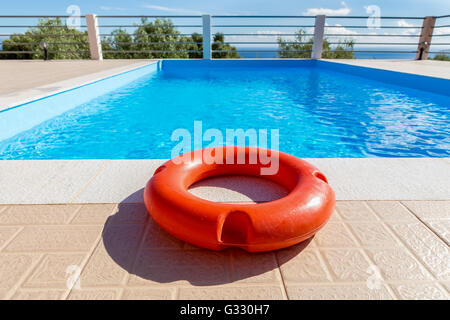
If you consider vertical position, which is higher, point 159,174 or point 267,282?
point 159,174

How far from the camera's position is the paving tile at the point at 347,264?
3.10 ft

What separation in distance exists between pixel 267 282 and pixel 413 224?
72cm

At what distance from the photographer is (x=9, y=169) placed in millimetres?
1703

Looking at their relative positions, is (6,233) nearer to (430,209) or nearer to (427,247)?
(427,247)

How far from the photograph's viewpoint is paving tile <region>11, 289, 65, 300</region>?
2.83 ft

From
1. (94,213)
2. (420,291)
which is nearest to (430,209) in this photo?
(420,291)

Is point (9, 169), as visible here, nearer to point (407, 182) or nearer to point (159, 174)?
point (159, 174)

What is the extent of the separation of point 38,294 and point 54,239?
0.27 m

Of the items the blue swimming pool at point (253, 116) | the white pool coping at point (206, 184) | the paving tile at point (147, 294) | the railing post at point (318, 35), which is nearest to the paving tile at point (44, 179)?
the white pool coping at point (206, 184)

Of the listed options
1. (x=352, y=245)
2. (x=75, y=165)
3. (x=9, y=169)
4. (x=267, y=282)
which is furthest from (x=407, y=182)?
(x=9, y=169)

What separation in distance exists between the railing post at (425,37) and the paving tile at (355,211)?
8604 millimetres

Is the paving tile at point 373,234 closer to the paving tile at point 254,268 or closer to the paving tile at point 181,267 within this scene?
the paving tile at point 254,268

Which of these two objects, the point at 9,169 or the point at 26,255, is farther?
the point at 9,169

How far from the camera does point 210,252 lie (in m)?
1.06
